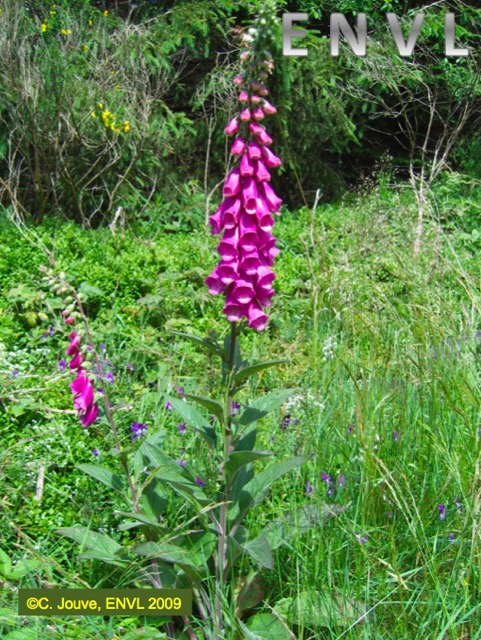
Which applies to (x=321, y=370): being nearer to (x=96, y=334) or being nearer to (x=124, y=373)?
(x=124, y=373)

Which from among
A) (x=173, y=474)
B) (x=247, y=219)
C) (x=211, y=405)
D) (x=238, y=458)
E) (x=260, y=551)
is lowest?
(x=260, y=551)

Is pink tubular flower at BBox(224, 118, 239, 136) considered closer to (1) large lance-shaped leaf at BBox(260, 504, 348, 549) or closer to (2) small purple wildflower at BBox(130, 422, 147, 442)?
(1) large lance-shaped leaf at BBox(260, 504, 348, 549)

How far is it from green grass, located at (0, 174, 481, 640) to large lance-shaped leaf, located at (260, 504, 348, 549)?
0.03 metres

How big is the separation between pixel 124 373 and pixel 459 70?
676cm

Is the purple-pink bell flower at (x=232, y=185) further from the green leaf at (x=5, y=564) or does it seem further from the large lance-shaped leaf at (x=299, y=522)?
the green leaf at (x=5, y=564)

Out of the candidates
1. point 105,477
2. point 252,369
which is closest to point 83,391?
point 105,477

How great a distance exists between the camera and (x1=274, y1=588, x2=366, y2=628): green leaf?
1786 mm

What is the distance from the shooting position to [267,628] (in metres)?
1.93

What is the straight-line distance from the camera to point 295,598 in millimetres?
1861

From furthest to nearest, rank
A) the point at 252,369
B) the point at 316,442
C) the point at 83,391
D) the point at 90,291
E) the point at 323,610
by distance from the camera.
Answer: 1. the point at 90,291
2. the point at 316,442
3. the point at 83,391
4. the point at 323,610
5. the point at 252,369

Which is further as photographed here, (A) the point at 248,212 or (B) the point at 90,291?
(B) the point at 90,291
